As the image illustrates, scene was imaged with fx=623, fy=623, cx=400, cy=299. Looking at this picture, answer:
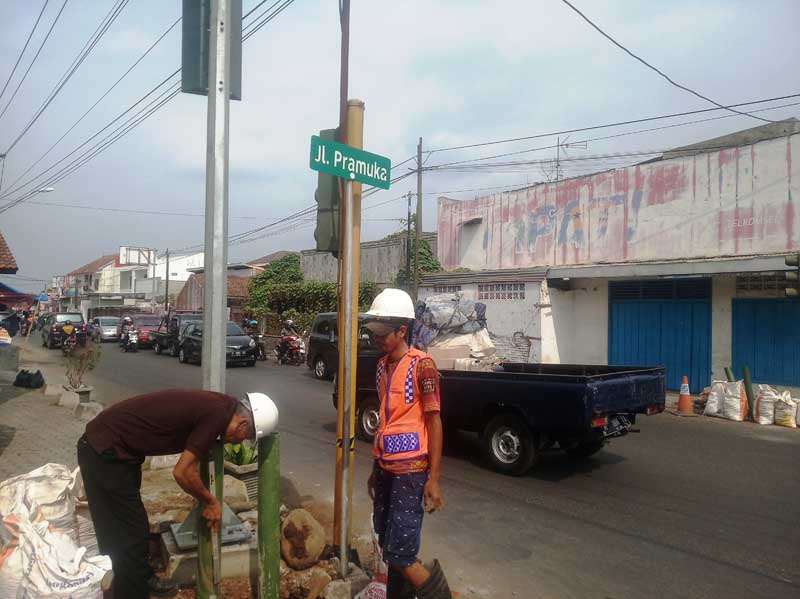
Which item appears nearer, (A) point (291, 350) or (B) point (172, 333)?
(A) point (291, 350)

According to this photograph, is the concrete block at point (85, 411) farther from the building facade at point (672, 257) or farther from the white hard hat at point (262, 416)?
the building facade at point (672, 257)

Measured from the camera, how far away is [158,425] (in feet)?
11.2

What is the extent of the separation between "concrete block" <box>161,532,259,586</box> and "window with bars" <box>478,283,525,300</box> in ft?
46.8

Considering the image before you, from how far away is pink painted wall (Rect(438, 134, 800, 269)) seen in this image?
13.3m

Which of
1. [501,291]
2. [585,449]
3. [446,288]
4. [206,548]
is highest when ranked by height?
[446,288]

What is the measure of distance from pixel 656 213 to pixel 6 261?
15420mm

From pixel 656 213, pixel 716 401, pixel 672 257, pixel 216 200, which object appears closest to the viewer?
pixel 216 200

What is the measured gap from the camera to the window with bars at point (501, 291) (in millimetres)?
17766

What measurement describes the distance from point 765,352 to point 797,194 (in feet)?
11.0

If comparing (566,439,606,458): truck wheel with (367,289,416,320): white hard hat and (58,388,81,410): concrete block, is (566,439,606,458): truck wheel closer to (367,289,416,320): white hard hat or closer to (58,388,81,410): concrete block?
(367,289,416,320): white hard hat

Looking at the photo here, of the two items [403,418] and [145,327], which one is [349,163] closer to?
[403,418]

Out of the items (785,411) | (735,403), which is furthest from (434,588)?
(735,403)

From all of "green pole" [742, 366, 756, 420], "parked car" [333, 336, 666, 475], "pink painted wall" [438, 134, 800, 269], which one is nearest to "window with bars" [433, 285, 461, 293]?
"pink painted wall" [438, 134, 800, 269]

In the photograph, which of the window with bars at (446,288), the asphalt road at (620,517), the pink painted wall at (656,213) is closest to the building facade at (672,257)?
the pink painted wall at (656,213)
